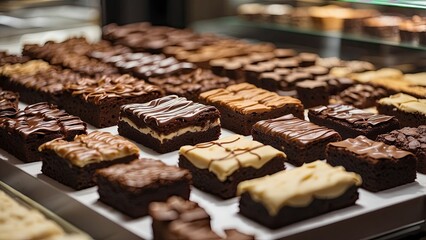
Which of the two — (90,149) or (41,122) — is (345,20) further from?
(90,149)

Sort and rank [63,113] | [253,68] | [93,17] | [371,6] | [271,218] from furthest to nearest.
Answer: [93,17] < [371,6] < [253,68] < [63,113] < [271,218]

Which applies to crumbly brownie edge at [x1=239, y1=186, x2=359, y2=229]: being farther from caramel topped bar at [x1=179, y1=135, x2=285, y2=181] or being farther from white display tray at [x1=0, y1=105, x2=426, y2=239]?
caramel topped bar at [x1=179, y1=135, x2=285, y2=181]

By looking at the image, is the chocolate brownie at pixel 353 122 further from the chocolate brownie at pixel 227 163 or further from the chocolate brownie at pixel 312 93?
the chocolate brownie at pixel 227 163

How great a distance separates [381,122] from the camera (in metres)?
4.16

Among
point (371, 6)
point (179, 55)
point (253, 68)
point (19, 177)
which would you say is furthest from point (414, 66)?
point (19, 177)

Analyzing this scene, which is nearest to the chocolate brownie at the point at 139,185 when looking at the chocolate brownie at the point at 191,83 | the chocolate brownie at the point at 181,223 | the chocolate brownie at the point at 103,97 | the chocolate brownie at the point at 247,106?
the chocolate brownie at the point at 181,223

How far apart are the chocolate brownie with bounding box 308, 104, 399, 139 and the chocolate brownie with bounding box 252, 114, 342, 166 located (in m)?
0.21

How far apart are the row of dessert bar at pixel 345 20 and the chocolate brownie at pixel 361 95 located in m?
0.47

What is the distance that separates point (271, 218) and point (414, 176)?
3.15 ft

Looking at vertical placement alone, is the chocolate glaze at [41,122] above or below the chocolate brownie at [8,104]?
above

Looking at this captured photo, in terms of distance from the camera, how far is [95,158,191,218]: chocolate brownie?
3260 millimetres

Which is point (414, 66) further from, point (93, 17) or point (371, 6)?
point (93, 17)

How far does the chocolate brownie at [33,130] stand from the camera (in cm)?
396

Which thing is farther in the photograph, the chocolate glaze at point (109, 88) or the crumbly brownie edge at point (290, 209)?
the chocolate glaze at point (109, 88)
